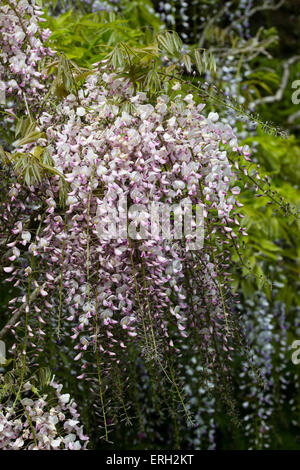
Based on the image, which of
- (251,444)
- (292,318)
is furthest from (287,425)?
(292,318)

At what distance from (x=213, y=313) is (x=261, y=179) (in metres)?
A: 0.42

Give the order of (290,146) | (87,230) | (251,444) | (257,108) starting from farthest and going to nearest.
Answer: (257,108) → (290,146) → (251,444) → (87,230)

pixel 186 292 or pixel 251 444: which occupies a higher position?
pixel 186 292

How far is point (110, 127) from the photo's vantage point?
4.76 feet

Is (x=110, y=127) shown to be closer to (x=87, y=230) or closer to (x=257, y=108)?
(x=87, y=230)

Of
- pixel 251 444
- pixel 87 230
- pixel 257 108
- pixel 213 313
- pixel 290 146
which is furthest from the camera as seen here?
pixel 257 108

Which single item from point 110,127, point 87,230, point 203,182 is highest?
point 110,127

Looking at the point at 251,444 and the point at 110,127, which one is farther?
the point at 251,444

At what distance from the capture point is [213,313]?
1589 mm
